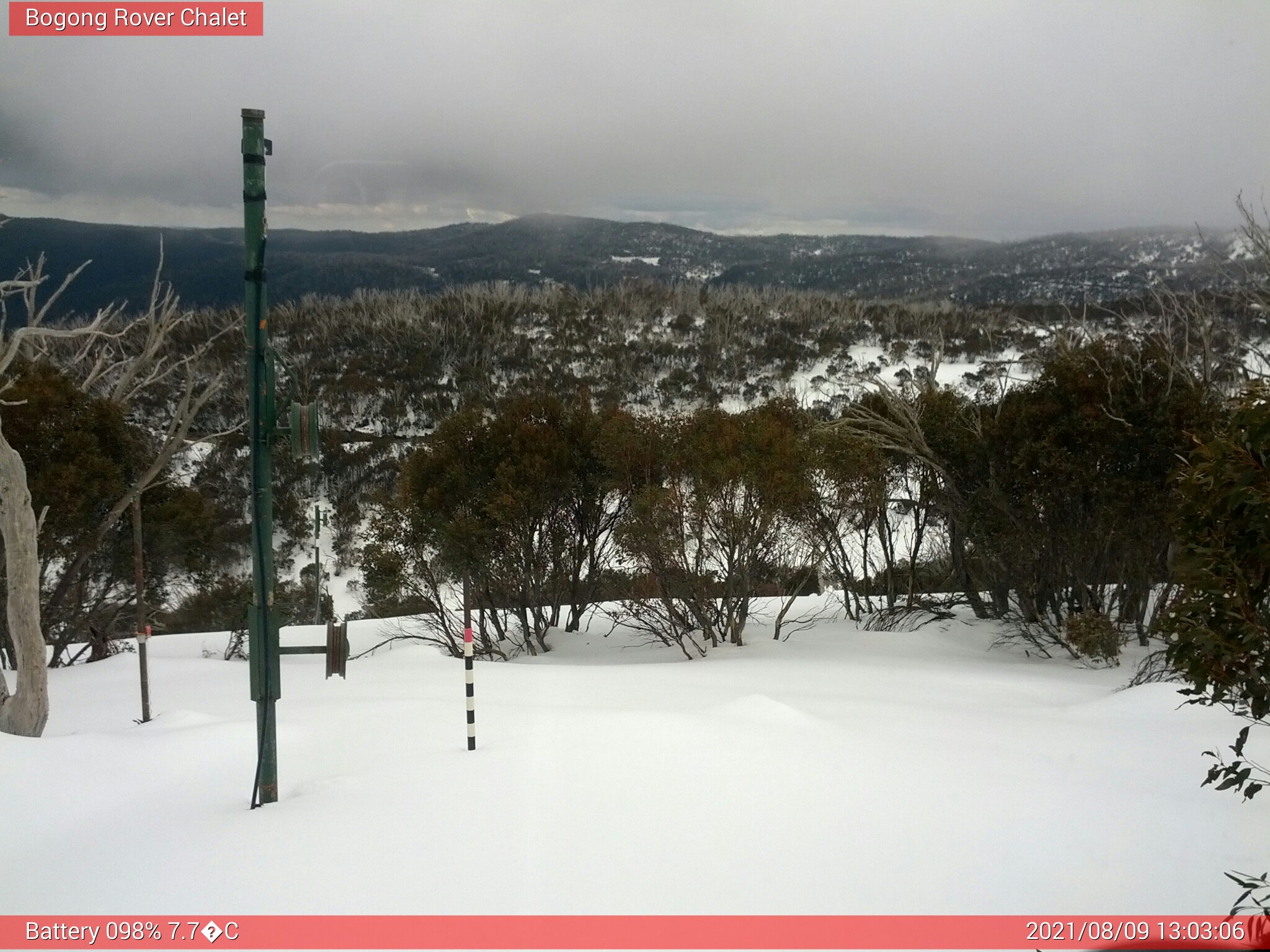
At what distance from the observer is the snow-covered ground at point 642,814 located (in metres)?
3.65

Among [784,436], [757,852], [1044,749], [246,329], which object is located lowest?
[1044,749]

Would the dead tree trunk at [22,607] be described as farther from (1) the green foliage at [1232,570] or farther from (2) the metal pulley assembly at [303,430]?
(1) the green foliage at [1232,570]

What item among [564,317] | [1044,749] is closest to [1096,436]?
[1044,749]

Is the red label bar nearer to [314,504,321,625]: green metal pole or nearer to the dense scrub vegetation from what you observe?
the dense scrub vegetation

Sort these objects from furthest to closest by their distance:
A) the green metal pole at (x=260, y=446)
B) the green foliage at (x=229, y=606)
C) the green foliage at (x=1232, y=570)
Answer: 1. the green foliage at (x=229, y=606)
2. the green metal pole at (x=260, y=446)
3. the green foliage at (x=1232, y=570)

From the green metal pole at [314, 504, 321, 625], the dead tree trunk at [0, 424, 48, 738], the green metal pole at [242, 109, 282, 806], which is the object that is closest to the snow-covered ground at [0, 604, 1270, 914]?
the green metal pole at [242, 109, 282, 806]

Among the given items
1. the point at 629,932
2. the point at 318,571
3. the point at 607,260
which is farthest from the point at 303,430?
the point at 607,260

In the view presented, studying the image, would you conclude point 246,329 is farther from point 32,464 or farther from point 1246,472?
point 32,464

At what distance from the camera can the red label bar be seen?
3295mm

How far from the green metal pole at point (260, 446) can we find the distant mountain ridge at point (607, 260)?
32 centimetres

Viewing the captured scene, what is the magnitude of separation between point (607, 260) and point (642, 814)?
39.8m

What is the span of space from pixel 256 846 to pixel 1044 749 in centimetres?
478

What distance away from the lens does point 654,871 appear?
148 inches

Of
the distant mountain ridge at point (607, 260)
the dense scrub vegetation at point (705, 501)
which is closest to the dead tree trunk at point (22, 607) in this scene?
the distant mountain ridge at point (607, 260)
